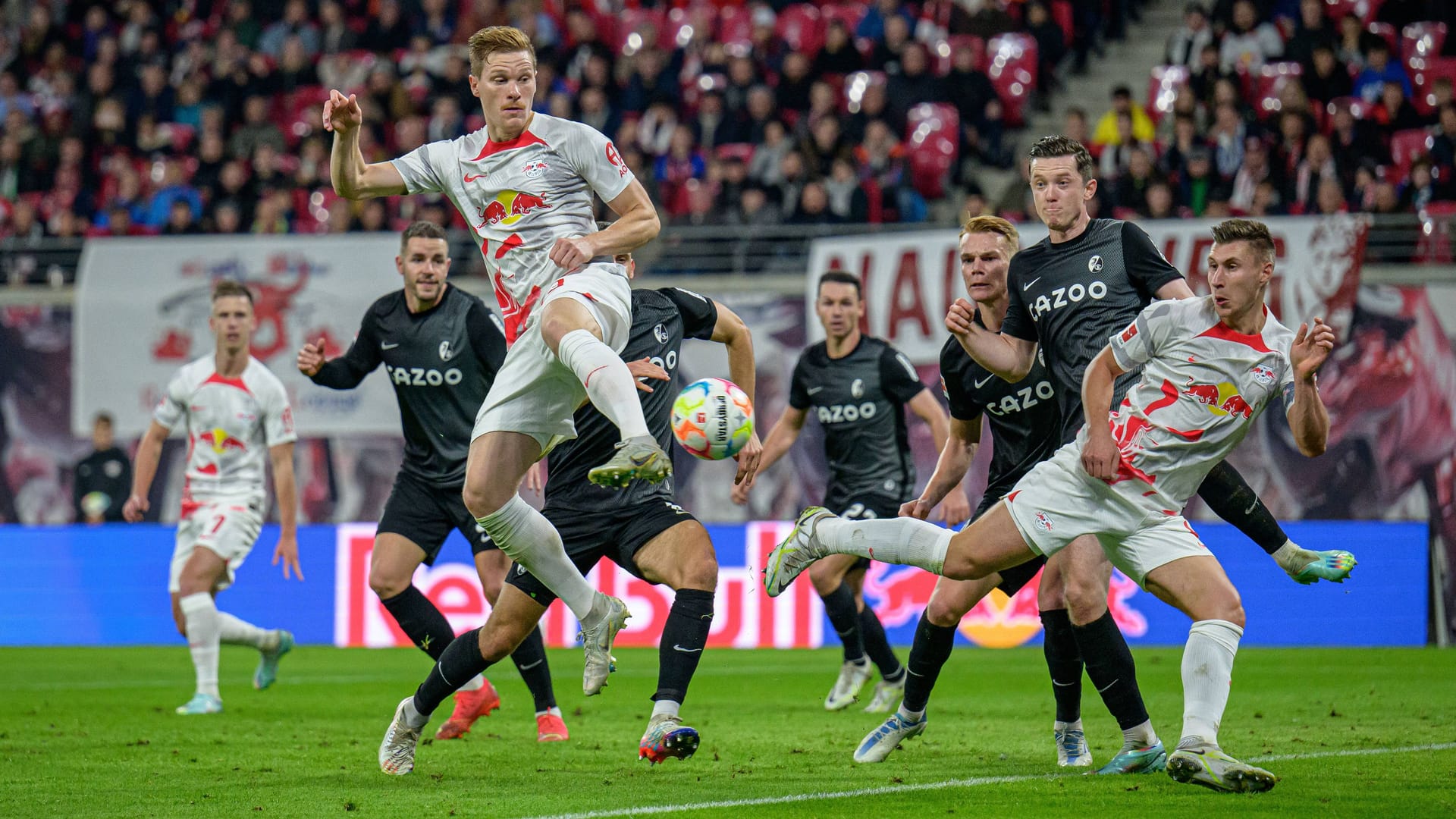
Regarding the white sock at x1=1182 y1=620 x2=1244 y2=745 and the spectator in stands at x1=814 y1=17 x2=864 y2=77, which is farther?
the spectator in stands at x1=814 y1=17 x2=864 y2=77

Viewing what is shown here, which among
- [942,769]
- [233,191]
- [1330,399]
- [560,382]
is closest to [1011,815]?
[942,769]

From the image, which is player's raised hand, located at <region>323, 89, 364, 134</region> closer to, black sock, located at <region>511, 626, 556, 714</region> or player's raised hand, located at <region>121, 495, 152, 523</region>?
black sock, located at <region>511, 626, 556, 714</region>

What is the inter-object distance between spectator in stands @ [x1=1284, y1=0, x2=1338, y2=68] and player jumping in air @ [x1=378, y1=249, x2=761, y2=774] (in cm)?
1206

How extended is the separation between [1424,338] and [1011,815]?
10.8m

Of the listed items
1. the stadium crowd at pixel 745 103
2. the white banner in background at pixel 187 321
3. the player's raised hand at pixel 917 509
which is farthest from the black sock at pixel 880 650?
the white banner in background at pixel 187 321

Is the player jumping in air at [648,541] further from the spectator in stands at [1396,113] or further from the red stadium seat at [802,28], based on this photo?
the red stadium seat at [802,28]

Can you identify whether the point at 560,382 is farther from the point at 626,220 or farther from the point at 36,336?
the point at 36,336

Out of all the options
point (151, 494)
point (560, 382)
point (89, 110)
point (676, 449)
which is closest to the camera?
point (560, 382)

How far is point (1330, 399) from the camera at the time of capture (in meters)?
14.6

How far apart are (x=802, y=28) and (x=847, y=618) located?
11.6 meters

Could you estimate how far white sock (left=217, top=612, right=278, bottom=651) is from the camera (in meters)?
9.78

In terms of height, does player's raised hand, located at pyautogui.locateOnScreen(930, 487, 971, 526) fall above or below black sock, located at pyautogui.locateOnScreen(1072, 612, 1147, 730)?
above

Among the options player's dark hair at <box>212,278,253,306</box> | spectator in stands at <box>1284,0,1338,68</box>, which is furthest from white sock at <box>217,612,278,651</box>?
spectator in stands at <box>1284,0,1338,68</box>

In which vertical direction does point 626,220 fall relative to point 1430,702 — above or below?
above
